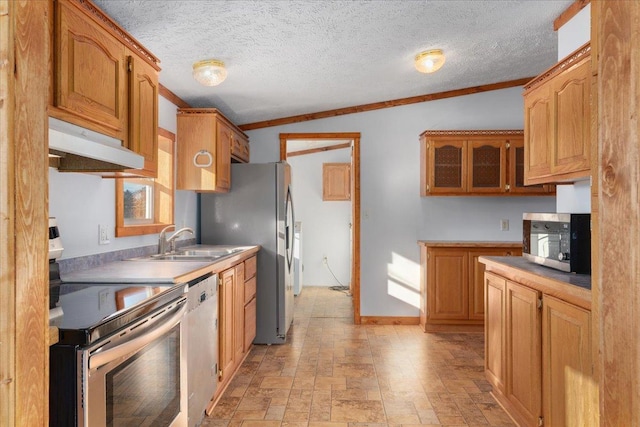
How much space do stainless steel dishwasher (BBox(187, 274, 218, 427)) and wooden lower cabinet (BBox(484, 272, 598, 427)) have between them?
5.55ft

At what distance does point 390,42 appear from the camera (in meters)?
3.00

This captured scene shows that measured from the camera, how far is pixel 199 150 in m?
3.52

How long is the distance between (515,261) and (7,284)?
8.37 feet

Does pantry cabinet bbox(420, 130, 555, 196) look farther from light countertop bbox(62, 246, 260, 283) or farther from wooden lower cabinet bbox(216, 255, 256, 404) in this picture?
light countertop bbox(62, 246, 260, 283)

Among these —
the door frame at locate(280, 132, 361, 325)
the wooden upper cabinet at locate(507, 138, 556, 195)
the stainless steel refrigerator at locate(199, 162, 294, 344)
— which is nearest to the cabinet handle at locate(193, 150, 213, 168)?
the stainless steel refrigerator at locate(199, 162, 294, 344)

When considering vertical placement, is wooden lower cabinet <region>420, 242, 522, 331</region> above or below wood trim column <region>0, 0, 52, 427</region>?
below

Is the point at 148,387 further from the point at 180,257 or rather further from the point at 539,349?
the point at 539,349

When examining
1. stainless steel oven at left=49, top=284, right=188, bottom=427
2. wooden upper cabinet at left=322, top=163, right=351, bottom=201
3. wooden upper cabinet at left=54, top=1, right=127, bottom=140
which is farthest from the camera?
wooden upper cabinet at left=322, top=163, right=351, bottom=201

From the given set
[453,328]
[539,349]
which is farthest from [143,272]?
[453,328]

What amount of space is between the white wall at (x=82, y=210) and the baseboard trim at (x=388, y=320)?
2.64m

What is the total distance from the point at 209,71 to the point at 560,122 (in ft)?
7.20

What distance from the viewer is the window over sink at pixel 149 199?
8.91 ft

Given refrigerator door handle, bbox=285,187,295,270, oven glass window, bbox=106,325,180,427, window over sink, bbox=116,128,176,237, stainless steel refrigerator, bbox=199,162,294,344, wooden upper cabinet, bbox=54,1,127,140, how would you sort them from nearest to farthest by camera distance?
1. oven glass window, bbox=106,325,180,427
2. wooden upper cabinet, bbox=54,1,127,140
3. window over sink, bbox=116,128,176,237
4. stainless steel refrigerator, bbox=199,162,294,344
5. refrigerator door handle, bbox=285,187,295,270

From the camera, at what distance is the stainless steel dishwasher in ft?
6.91
